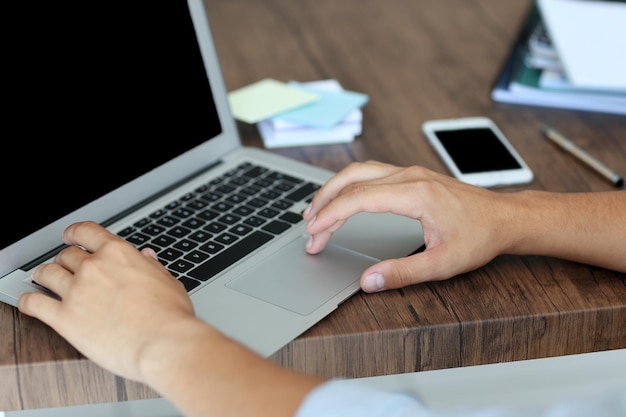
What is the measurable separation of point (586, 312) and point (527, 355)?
0.25ft

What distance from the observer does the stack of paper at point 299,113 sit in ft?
4.14

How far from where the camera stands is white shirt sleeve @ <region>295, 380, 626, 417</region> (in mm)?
617

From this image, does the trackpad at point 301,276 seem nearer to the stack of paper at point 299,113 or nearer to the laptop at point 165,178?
the laptop at point 165,178

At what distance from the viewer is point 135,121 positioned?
1040mm

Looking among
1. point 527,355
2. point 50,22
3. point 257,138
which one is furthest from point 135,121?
point 527,355

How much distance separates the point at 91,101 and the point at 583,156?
27.5 inches

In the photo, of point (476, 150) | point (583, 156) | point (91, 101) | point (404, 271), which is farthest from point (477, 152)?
point (91, 101)

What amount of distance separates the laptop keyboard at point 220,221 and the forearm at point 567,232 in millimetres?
266

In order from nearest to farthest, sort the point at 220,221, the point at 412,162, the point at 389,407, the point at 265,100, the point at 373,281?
→ the point at 389,407, the point at 373,281, the point at 220,221, the point at 412,162, the point at 265,100

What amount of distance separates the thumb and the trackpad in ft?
0.08

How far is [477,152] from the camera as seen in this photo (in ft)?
3.97

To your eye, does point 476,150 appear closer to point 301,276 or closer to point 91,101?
point 301,276

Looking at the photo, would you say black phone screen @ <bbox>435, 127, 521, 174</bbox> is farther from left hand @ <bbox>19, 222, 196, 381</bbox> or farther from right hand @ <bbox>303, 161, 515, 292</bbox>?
left hand @ <bbox>19, 222, 196, 381</bbox>

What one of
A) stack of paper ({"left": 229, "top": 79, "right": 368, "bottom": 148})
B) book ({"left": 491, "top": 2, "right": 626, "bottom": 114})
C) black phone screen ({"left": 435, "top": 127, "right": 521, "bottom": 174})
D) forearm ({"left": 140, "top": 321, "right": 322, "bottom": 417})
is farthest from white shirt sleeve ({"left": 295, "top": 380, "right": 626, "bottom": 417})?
book ({"left": 491, "top": 2, "right": 626, "bottom": 114})
